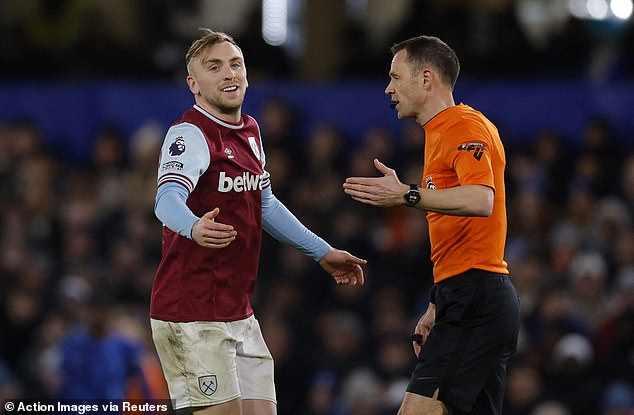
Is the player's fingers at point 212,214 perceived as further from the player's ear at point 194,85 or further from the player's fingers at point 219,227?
the player's ear at point 194,85

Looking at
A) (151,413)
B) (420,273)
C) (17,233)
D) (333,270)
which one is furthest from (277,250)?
(333,270)

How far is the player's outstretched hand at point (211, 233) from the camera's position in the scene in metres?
5.35

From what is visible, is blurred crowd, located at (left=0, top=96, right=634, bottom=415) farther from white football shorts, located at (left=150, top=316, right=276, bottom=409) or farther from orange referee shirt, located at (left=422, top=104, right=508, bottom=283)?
white football shorts, located at (left=150, top=316, right=276, bottom=409)

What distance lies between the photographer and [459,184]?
585cm

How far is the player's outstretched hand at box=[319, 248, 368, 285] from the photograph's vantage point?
6332mm

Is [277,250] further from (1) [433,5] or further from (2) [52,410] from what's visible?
(2) [52,410]

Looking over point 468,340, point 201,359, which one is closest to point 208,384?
point 201,359

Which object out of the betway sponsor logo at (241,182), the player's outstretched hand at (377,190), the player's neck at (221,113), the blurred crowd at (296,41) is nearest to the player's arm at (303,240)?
the betway sponsor logo at (241,182)

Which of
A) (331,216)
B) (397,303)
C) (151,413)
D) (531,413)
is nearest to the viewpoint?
(151,413)

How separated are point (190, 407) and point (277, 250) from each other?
625 cm

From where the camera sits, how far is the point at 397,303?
11.0 m

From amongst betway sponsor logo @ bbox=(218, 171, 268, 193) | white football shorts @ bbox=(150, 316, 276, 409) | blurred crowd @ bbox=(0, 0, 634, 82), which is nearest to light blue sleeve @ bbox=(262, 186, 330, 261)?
betway sponsor logo @ bbox=(218, 171, 268, 193)

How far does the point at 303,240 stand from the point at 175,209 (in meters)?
1.00

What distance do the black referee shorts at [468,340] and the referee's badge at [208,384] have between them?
93 centimetres
